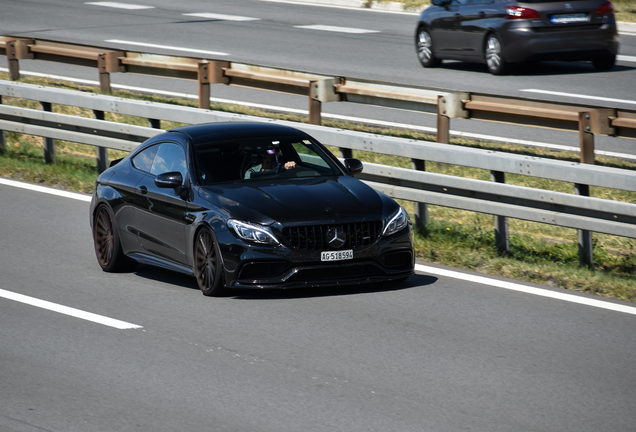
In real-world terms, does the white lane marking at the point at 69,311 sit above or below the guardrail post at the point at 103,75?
below

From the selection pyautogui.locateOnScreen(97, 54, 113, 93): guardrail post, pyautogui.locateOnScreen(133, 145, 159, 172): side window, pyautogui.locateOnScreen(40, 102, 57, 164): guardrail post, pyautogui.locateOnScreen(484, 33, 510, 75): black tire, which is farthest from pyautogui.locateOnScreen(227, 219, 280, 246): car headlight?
pyautogui.locateOnScreen(484, 33, 510, 75): black tire

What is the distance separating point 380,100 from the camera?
14180 mm

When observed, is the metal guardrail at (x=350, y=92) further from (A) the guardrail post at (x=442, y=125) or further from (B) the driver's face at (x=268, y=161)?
(B) the driver's face at (x=268, y=161)

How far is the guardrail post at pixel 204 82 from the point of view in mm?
16125

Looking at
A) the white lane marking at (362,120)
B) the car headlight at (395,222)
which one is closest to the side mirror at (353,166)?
the car headlight at (395,222)

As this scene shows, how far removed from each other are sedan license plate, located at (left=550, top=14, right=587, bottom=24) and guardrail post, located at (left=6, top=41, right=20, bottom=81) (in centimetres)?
936

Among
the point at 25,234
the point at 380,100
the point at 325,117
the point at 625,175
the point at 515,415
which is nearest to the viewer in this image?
the point at 515,415

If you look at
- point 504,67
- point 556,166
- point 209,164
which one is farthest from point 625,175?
point 504,67

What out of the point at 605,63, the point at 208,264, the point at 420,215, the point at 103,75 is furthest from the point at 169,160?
the point at 605,63

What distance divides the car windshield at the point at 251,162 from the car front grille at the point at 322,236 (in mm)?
964

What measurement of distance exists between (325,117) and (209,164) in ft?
24.8

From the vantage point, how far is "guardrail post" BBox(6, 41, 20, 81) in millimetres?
19250

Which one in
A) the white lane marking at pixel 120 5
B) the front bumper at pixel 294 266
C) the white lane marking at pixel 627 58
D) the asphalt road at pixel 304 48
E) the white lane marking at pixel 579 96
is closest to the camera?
the front bumper at pixel 294 266

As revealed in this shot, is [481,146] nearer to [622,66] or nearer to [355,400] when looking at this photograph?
[622,66]
